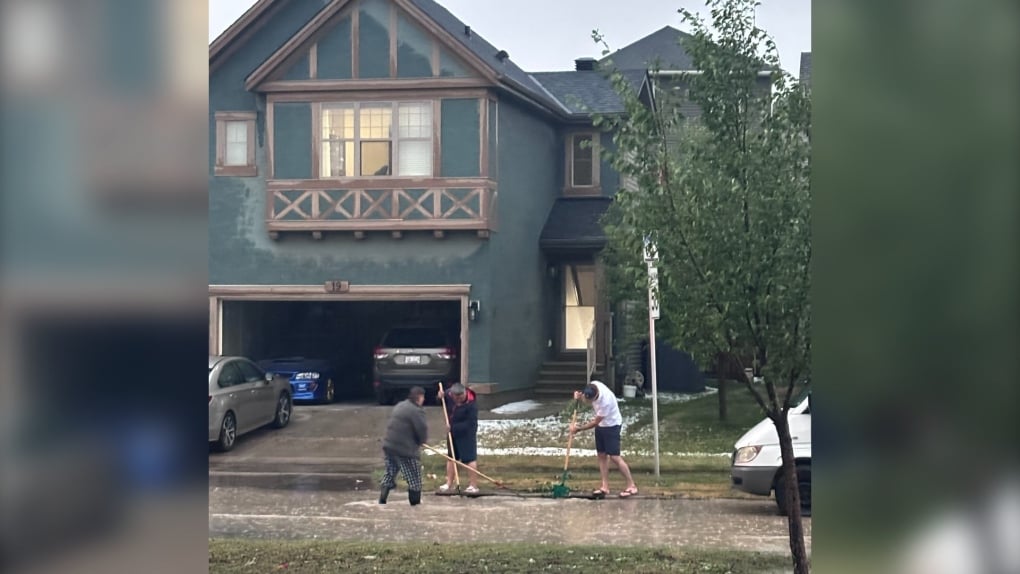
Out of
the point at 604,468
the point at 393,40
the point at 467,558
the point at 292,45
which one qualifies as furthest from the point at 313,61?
the point at 467,558

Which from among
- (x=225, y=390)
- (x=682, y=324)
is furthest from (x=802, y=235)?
(x=225, y=390)

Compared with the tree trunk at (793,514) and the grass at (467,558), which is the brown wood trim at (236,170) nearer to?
the grass at (467,558)

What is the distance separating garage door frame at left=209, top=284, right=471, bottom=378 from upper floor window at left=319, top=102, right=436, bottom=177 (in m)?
2.25

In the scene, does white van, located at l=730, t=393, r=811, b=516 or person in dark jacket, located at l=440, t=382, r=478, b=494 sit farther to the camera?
person in dark jacket, located at l=440, t=382, r=478, b=494

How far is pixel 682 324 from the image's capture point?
288 inches

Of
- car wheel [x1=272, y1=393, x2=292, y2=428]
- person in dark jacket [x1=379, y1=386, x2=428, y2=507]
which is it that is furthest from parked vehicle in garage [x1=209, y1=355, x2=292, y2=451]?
person in dark jacket [x1=379, y1=386, x2=428, y2=507]

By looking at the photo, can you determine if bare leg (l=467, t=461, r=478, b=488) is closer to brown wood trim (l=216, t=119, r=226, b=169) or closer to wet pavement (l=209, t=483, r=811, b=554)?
wet pavement (l=209, t=483, r=811, b=554)

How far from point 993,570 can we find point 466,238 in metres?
18.4

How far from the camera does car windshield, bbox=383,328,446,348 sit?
830 inches

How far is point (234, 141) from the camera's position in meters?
22.2

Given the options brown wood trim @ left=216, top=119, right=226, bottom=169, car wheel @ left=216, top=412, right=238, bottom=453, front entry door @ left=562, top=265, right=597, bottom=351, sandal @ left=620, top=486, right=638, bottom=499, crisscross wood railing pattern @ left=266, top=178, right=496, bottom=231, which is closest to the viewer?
sandal @ left=620, top=486, right=638, bottom=499

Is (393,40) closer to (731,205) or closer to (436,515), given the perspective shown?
(436,515)

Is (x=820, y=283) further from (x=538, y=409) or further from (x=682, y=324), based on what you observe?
(x=538, y=409)

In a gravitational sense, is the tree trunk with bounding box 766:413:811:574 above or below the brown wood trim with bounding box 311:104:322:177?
below
